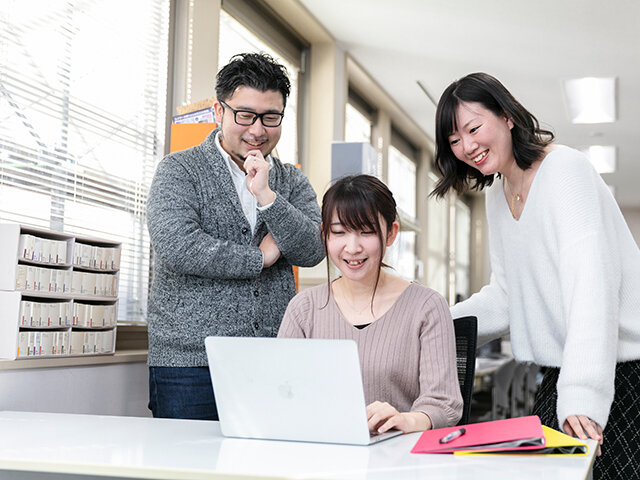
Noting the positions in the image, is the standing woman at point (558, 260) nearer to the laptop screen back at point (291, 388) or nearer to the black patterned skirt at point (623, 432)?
the black patterned skirt at point (623, 432)

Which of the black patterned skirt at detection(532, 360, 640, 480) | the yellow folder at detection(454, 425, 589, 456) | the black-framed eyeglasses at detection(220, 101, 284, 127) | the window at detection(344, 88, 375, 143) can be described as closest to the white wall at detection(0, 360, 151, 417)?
the black-framed eyeglasses at detection(220, 101, 284, 127)

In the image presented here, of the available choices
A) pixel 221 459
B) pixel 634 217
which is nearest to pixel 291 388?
pixel 221 459

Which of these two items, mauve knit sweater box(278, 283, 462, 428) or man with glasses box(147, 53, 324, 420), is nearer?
mauve knit sweater box(278, 283, 462, 428)

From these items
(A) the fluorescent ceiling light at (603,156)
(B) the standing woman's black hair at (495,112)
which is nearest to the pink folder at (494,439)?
(B) the standing woman's black hair at (495,112)

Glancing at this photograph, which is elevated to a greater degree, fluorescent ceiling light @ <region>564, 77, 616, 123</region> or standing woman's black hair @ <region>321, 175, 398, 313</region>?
fluorescent ceiling light @ <region>564, 77, 616, 123</region>

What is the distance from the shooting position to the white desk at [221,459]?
1115 mm

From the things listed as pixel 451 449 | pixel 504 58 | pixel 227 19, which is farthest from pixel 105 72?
pixel 504 58

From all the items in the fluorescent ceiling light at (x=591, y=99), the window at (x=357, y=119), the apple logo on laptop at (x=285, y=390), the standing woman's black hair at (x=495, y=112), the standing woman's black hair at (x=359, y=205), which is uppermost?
the fluorescent ceiling light at (x=591, y=99)

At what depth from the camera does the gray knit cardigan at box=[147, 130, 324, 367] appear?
1874mm

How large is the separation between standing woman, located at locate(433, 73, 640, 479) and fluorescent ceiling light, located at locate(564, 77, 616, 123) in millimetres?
4244

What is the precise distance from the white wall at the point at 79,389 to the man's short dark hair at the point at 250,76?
0.90 metres

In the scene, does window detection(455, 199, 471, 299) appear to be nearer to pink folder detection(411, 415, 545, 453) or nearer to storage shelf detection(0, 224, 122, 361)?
storage shelf detection(0, 224, 122, 361)

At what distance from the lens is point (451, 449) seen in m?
1.28

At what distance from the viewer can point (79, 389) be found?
2.26 metres
